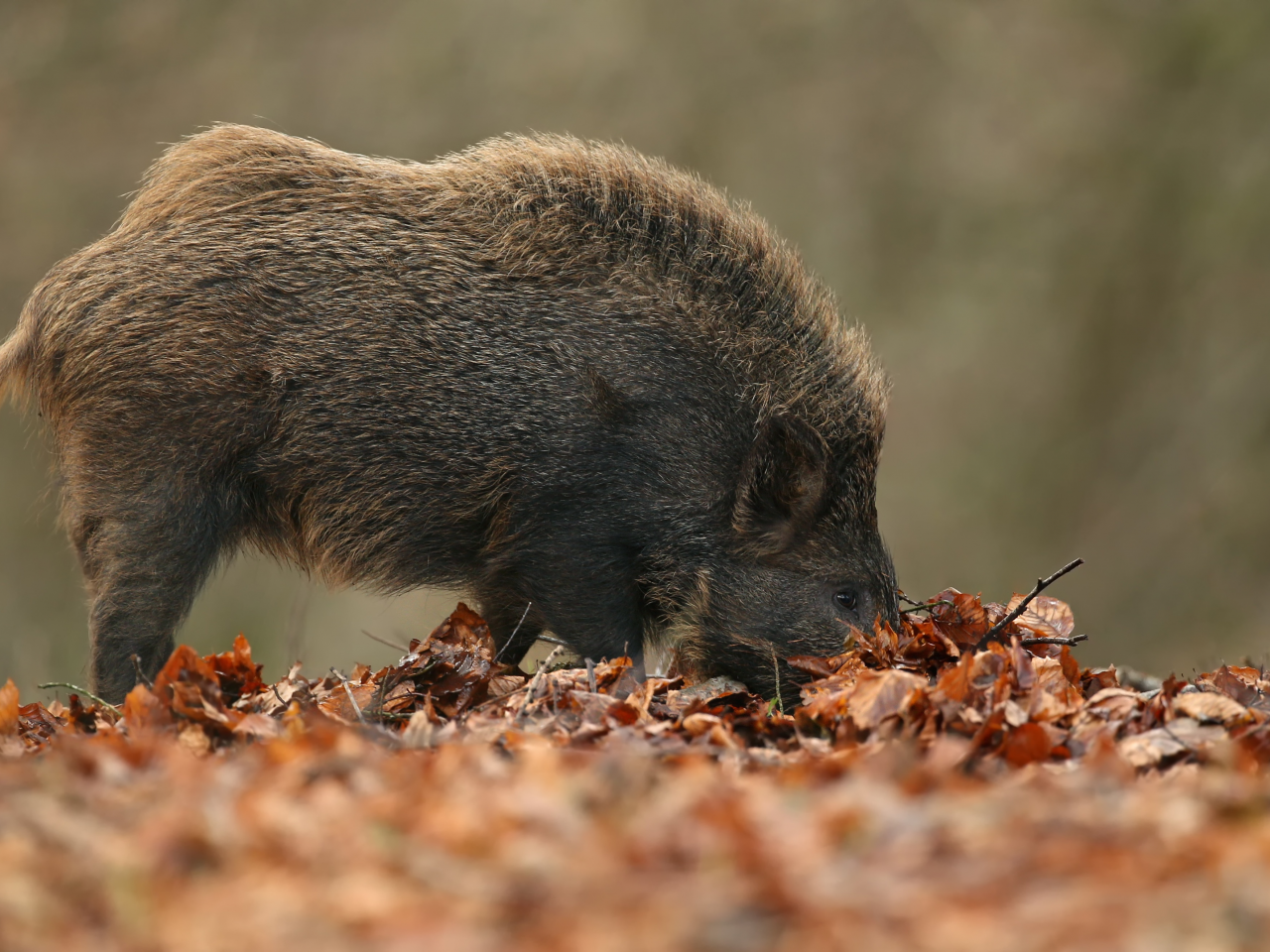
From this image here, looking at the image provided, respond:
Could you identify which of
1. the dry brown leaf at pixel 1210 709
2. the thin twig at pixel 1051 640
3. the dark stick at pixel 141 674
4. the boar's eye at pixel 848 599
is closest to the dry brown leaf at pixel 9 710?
the dark stick at pixel 141 674

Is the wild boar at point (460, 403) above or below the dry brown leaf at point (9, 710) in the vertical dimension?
above

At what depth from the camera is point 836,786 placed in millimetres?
2549

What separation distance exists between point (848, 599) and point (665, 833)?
129 inches

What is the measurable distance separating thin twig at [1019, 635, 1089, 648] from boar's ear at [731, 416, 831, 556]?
100 centimetres

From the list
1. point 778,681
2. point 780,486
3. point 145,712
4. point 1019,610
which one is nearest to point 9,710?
point 145,712

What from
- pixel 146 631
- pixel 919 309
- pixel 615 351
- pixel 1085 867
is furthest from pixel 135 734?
pixel 919 309

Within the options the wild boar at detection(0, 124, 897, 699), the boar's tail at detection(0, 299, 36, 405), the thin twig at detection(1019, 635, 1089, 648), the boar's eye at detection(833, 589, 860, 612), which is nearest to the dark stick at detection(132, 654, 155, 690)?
the wild boar at detection(0, 124, 897, 699)

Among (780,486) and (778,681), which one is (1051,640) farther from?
(780,486)

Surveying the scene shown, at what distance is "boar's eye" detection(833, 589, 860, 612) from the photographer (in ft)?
17.1

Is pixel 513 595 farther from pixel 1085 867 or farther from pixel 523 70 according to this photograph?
pixel 523 70

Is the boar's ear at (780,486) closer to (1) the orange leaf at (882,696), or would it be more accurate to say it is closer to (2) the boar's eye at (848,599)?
(2) the boar's eye at (848,599)

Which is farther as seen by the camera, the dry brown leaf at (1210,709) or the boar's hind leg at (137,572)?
the boar's hind leg at (137,572)

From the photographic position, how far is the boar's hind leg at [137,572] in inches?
188

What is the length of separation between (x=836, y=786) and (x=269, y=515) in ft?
10.4
